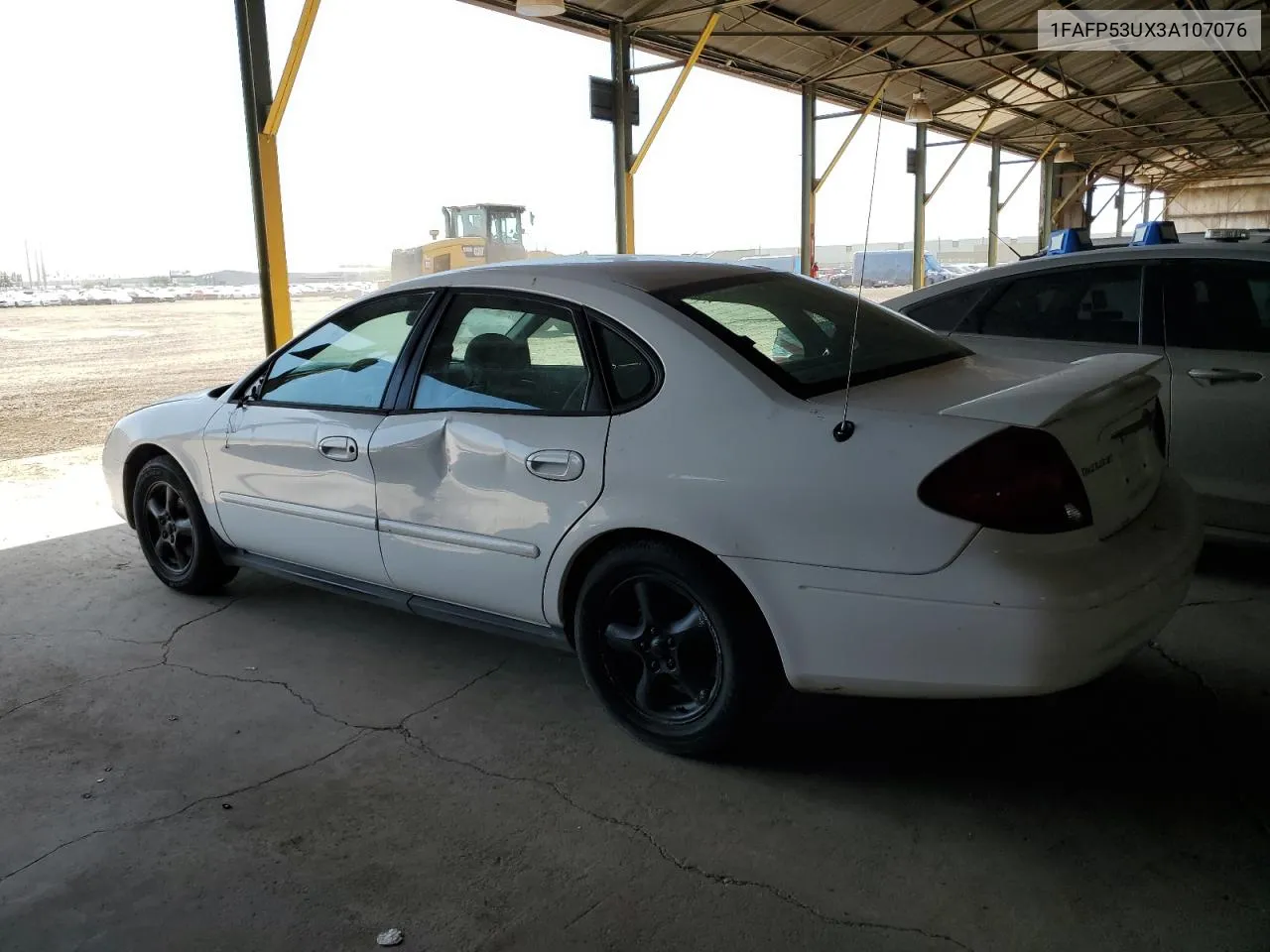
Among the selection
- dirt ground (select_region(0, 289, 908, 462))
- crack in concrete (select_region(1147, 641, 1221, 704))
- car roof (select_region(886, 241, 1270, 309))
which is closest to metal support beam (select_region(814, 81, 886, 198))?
dirt ground (select_region(0, 289, 908, 462))

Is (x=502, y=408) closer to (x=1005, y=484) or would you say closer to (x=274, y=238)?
(x=1005, y=484)

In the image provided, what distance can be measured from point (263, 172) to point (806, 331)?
18.9 ft

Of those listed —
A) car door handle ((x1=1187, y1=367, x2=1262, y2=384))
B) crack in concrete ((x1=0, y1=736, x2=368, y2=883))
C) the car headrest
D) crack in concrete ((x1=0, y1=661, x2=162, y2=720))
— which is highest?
the car headrest

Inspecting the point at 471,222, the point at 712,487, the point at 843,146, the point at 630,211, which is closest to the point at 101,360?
the point at 471,222

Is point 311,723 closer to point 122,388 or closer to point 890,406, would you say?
point 890,406

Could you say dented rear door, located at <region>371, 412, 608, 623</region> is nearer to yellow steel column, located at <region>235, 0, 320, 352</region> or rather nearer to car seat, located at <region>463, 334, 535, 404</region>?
car seat, located at <region>463, 334, 535, 404</region>

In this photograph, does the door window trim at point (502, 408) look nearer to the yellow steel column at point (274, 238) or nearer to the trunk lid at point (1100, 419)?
the trunk lid at point (1100, 419)

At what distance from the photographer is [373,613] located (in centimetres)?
407

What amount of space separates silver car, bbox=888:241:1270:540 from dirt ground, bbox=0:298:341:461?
394cm

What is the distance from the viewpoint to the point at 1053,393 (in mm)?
2396

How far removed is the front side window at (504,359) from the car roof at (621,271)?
0.11 meters

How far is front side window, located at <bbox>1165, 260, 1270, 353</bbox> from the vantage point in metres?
3.86

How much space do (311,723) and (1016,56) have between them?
1692 centimetres

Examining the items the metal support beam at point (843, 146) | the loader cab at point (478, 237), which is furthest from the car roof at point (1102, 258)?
the loader cab at point (478, 237)
